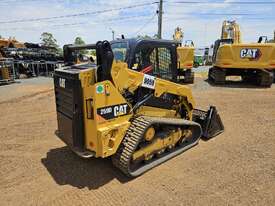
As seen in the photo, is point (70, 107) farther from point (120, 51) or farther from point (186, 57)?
point (186, 57)

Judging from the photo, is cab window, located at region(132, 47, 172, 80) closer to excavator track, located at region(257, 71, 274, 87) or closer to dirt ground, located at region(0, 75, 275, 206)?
dirt ground, located at region(0, 75, 275, 206)

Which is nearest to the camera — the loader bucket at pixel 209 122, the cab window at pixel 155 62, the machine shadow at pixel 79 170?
the machine shadow at pixel 79 170

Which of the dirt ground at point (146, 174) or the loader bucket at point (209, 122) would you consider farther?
the loader bucket at point (209, 122)

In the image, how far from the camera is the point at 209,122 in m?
6.09

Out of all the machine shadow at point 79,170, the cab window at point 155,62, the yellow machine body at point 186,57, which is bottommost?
the machine shadow at point 79,170

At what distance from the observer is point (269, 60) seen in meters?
13.6

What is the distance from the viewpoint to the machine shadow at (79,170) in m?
4.19

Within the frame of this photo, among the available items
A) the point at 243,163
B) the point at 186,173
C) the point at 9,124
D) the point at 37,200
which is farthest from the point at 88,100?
the point at 9,124

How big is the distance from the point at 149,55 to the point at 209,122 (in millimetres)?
2269

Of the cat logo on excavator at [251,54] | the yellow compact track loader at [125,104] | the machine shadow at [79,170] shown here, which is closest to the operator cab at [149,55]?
the yellow compact track loader at [125,104]

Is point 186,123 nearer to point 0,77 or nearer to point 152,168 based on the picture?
point 152,168

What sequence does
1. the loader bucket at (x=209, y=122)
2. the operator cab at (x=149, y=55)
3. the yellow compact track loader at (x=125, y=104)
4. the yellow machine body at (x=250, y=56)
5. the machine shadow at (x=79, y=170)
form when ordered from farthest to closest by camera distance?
the yellow machine body at (x=250, y=56), the loader bucket at (x=209, y=122), the operator cab at (x=149, y=55), the machine shadow at (x=79, y=170), the yellow compact track loader at (x=125, y=104)

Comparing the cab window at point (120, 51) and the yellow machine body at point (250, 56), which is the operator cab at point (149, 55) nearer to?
the cab window at point (120, 51)

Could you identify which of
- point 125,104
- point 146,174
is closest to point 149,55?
point 125,104
